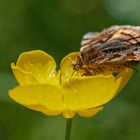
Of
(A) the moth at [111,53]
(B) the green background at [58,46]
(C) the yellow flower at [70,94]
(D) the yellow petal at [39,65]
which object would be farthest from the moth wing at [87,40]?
(B) the green background at [58,46]

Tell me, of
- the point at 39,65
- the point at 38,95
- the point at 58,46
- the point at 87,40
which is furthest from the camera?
the point at 58,46

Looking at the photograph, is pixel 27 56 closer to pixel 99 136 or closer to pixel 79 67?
pixel 79 67

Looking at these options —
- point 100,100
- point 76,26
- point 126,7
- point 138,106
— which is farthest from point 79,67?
point 76,26

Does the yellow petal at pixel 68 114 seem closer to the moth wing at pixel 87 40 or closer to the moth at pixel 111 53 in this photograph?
the moth at pixel 111 53

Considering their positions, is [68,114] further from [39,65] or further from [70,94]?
[39,65]

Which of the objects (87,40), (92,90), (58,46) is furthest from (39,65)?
(58,46)
